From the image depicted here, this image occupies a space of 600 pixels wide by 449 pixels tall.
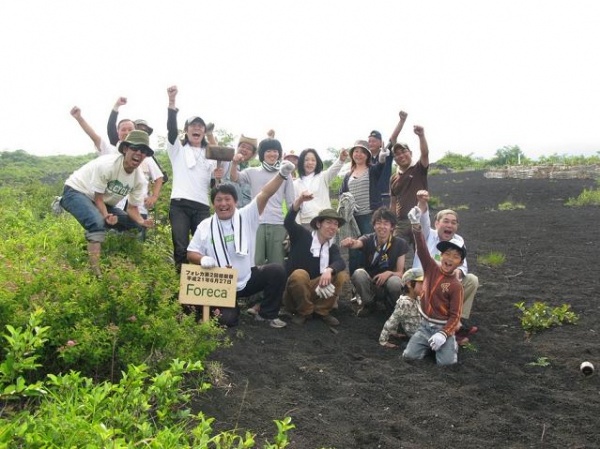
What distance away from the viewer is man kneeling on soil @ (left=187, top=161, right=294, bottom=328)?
5477 millimetres

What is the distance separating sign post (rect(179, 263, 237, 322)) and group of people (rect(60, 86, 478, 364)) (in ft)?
0.40

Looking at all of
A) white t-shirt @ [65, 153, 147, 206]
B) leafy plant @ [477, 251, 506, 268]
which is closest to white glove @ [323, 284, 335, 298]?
white t-shirt @ [65, 153, 147, 206]

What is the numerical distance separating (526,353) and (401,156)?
2.34 m

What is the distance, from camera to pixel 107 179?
17.8ft

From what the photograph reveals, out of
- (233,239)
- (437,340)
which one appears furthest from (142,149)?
(437,340)

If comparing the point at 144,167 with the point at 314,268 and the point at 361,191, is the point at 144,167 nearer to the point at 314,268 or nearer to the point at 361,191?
the point at 314,268

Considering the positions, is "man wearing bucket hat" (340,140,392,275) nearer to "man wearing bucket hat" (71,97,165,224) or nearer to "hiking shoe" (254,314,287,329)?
"hiking shoe" (254,314,287,329)

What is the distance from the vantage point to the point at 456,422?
12.7ft

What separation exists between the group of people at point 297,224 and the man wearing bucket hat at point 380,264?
11mm

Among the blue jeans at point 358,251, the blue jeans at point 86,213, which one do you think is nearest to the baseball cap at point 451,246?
the blue jeans at point 358,251

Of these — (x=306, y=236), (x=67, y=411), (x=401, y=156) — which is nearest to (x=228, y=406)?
(x=67, y=411)

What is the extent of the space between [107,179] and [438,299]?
3144mm

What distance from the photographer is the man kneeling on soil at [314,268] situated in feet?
19.3

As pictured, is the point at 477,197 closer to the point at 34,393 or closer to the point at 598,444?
the point at 598,444
